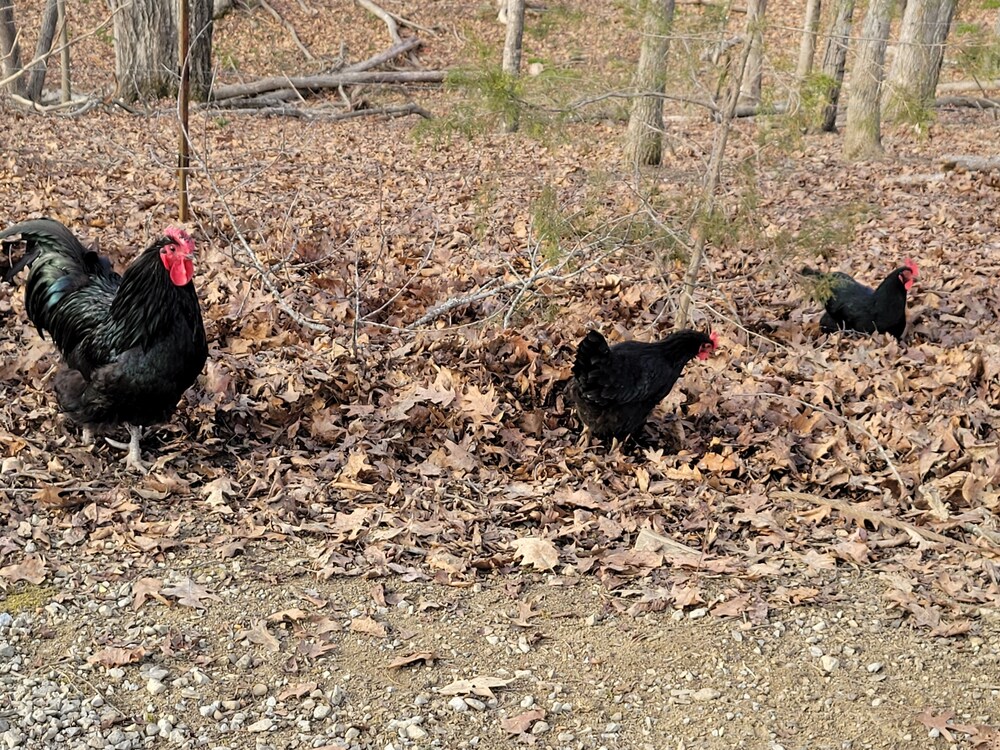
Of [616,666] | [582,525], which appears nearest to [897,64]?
[582,525]

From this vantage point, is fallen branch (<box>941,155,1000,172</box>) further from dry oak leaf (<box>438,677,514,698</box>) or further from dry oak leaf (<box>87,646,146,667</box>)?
dry oak leaf (<box>87,646,146,667</box>)

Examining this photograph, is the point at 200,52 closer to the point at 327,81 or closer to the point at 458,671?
the point at 327,81

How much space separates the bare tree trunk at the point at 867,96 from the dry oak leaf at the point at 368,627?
33.4 ft

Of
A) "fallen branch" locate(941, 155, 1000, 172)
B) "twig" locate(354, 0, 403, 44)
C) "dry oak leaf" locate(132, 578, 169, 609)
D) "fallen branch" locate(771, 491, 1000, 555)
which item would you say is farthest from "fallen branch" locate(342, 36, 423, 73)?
"dry oak leaf" locate(132, 578, 169, 609)

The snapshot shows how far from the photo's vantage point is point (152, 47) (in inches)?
601

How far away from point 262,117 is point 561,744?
567 inches

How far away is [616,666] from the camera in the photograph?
3848 millimetres

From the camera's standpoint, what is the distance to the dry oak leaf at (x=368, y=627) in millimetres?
4000

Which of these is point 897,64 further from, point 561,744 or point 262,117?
point 561,744

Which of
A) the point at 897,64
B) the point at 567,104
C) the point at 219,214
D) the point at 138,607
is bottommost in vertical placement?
the point at 138,607

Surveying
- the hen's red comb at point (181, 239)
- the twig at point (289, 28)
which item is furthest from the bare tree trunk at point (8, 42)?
the hen's red comb at point (181, 239)

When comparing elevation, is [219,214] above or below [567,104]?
Result: below

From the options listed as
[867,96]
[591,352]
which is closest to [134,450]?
[591,352]

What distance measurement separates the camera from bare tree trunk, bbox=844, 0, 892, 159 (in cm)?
1230
